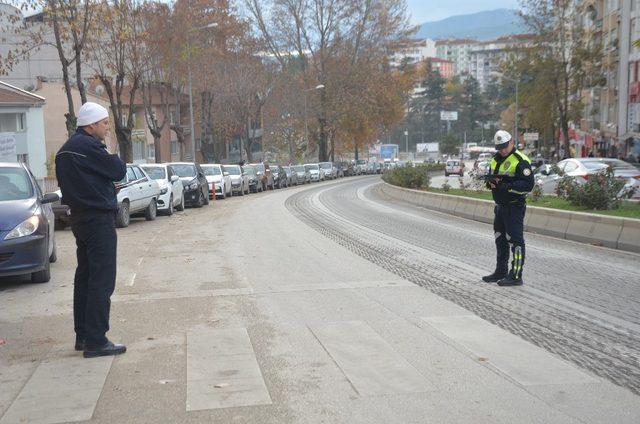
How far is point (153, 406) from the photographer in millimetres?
5031

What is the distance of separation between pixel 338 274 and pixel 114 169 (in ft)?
16.1

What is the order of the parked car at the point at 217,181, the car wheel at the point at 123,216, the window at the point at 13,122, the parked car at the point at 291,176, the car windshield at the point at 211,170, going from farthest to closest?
1. the parked car at the point at 291,176
2. the window at the point at 13,122
3. the car windshield at the point at 211,170
4. the parked car at the point at 217,181
5. the car wheel at the point at 123,216

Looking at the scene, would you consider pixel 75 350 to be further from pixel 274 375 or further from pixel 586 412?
pixel 586 412

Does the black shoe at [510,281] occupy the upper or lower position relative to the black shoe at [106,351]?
lower

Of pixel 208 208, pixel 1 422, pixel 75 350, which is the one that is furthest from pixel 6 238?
pixel 208 208

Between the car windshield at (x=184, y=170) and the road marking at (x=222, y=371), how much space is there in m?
21.4

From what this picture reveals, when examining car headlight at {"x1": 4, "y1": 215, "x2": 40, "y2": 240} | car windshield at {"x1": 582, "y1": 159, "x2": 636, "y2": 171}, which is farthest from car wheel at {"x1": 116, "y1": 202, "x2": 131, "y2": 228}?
car windshield at {"x1": 582, "y1": 159, "x2": 636, "y2": 171}

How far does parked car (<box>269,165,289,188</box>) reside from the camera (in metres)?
49.7

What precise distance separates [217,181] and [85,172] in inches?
1139

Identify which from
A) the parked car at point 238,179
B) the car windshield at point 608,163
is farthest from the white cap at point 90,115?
the parked car at point 238,179

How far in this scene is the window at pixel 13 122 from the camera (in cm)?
4078

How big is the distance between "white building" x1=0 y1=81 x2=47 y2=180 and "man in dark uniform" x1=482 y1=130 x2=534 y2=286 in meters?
34.8

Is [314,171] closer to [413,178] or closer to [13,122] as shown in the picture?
[13,122]

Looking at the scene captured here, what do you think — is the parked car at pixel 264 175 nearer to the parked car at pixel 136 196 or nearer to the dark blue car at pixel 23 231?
the parked car at pixel 136 196
